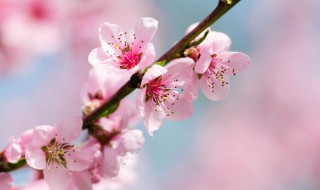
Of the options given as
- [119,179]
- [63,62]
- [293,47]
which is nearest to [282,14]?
[293,47]

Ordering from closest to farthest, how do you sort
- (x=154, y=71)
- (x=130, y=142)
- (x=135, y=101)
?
(x=154, y=71)
(x=135, y=101)
(x=130, y=142)

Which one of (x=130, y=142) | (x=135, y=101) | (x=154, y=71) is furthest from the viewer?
(x=130, y=142)

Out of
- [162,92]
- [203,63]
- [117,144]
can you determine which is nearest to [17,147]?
[117,144]

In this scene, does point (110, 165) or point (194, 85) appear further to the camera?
point (110, 165)

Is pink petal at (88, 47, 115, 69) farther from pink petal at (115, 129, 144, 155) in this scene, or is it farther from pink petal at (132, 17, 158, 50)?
pink petal at (115, 129, 144, 155)

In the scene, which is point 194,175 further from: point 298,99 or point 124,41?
point 124,41

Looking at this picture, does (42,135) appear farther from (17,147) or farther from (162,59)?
(162,59)

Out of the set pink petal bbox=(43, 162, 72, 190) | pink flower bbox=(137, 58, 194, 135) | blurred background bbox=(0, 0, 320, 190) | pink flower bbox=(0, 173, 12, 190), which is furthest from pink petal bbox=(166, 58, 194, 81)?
blurred background bbox=(0, 0, 320, 190)

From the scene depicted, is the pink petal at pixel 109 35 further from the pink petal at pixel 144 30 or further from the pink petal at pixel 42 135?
the pink petal at pixel 42 135
